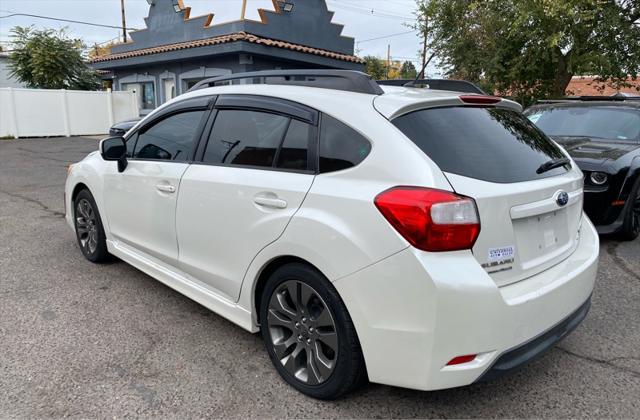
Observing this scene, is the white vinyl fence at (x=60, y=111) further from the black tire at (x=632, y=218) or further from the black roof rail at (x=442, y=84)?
the black tire at (x=632, y=218)

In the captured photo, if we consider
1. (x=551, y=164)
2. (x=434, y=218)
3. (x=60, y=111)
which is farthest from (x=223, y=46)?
(x=434, y=218)

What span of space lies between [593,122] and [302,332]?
5.62 metres

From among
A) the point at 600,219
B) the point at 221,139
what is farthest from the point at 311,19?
the point at 221,139

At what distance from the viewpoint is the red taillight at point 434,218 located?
2.04 meters

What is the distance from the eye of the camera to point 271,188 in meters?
2.58

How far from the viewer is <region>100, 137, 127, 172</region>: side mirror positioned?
3.73 meters

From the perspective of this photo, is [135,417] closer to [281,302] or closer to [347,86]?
[281,302]

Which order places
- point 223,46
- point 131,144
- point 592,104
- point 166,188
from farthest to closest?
point 223,46
point 592,104
point 131,144
point 166,188

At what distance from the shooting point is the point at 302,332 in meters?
2.55

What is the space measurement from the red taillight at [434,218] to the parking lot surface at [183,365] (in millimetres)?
989

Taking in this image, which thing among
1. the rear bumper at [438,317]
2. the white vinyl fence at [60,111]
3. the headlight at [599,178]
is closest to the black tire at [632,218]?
the headlight at [599,178]

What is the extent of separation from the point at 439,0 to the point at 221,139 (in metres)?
14.6

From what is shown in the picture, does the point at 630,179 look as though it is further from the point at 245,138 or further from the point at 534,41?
the point at 534,41

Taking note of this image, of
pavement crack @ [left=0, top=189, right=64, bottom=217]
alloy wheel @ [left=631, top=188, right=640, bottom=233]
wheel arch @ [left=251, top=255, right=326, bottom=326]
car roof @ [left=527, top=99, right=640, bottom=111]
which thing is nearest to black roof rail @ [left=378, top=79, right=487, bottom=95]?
wheel arch @ [left=251, top=255, right=326, bottom=326]
